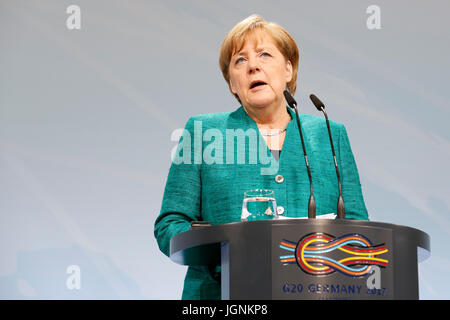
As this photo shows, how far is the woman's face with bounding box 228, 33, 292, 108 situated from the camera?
2.47m

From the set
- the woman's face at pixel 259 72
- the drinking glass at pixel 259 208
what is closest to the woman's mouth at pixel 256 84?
the woman's face at pixel 259 72

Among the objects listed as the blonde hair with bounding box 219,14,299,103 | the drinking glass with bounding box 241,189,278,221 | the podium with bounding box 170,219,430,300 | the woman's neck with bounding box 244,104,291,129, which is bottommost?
the podium with bounding box 170,219,430,300

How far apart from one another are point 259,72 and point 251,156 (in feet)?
→ 1.14

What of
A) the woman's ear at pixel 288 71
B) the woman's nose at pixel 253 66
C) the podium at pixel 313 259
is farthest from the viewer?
the woman's ear at pixel 288 71

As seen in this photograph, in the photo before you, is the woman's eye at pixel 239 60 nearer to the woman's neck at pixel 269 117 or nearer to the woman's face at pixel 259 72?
the woman's face at pixel 259 72

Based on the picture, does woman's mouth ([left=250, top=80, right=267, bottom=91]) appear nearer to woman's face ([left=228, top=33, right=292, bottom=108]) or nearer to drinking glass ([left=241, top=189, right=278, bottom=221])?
woman's face ([left=228, top=33, right=292, bottom=108])

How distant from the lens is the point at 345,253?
5.06 feet

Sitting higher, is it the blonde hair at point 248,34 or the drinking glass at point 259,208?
the blonde hair at point 248,34

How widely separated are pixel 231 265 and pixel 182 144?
0.90 metres

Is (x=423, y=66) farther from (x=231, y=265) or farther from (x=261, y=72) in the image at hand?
(x=231, y=265)

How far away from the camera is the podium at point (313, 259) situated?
5.00 ft

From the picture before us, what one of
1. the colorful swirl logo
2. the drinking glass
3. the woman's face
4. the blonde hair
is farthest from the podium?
the blonde hair

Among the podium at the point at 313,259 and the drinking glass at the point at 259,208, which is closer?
the podium at the point at 313,259

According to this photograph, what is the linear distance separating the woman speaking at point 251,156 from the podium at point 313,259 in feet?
1.67
